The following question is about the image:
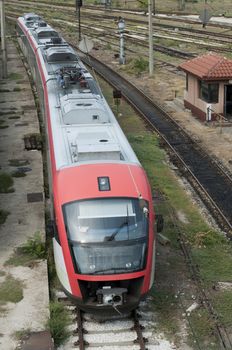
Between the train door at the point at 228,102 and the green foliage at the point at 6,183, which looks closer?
the green foliage at the point at 6,183

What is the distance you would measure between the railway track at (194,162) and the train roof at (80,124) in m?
3.89

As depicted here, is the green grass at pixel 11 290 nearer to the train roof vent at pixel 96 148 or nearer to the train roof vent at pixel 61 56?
the train roof vent at pixel 96 148

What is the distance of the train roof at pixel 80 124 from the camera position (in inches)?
489

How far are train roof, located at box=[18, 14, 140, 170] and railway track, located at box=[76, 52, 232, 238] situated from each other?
12.8 feet

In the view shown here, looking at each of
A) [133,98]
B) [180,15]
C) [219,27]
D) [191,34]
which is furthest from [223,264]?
[180,15]

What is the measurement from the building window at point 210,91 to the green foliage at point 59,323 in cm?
Answer: 1592

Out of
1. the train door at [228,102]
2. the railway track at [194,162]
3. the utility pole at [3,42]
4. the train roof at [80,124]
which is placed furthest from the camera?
the utility pole at [3,42]

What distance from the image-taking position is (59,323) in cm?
1092

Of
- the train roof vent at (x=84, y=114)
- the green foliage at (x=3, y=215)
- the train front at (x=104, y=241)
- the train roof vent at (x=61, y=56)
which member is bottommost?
the green foliage at (x=3, y=215)

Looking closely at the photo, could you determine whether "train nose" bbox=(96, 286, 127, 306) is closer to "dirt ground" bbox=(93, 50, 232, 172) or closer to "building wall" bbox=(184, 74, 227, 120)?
"dirt ground" bbox=(93, 50, 232, 172)

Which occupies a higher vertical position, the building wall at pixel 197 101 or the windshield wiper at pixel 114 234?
the building wall at pixel 197 101

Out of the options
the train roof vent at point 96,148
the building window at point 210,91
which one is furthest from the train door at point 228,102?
the train roof vent at point 96,148

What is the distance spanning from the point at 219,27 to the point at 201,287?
49810 mm

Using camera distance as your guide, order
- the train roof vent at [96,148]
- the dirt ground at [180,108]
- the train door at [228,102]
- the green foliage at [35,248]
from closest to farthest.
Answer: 1. the train roof vent at [96,148]
2. the green foliage at [35,248]
3. the dirt ground at [180,108]
4. the train door at [228,102]
